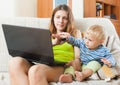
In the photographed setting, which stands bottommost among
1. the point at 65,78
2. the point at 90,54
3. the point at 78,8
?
the point at 65,78

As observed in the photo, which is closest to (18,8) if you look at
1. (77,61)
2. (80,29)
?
(80,29)

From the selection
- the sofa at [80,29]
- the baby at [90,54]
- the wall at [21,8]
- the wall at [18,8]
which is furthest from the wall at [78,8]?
the baby at [90,54]

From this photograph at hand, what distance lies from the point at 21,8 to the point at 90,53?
1.77 metres

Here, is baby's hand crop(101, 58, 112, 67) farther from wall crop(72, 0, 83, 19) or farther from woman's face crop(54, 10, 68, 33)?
wall crop(72, 0, 83, 19)

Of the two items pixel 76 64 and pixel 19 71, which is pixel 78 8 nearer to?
pixel 76 64

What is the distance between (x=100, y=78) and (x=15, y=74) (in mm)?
539

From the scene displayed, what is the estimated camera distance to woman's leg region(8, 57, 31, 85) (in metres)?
1.64

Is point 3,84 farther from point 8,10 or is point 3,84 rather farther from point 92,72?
point 8,10

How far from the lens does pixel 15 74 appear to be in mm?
1654

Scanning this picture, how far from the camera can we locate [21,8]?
131 inches

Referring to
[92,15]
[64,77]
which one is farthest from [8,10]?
[64,77]

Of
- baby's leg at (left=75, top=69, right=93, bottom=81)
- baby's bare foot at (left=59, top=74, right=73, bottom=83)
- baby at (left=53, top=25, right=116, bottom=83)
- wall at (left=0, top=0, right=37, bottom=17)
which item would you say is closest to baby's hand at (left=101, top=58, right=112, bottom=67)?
baby at (left=53, top=25, right=116, bottom=83)

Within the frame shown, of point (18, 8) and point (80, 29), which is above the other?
point (18, 8)

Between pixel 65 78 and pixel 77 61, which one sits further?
pixel 77 61
